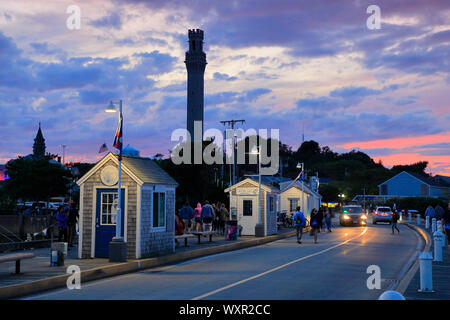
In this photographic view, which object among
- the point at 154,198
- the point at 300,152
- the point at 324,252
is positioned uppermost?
the point at 300,152

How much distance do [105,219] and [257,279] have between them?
24.2ft

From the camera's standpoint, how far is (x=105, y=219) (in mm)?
19906

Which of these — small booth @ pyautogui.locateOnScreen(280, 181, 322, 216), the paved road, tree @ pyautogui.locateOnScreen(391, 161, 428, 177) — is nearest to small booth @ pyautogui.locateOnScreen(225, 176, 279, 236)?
the paved road

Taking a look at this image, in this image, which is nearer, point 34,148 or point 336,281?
point 336,281

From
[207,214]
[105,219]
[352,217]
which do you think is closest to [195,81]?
[352,217]

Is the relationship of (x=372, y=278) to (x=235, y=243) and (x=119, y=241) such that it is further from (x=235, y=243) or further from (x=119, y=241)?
(x=235, y=243)

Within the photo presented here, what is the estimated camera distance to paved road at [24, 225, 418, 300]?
1227 cm

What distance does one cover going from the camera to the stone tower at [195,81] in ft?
406

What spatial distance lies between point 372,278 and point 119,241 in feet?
26.0

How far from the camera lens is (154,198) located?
20.6 meters

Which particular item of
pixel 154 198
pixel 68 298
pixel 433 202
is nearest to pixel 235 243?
pixel 154 198

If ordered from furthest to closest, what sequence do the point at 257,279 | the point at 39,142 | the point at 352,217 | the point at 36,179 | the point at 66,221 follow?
the point at 39,142
the point at 36,179
the point at 352,217
the point at 66,221
the point at 257,279

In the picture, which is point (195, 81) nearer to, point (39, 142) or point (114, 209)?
point (39, 142)

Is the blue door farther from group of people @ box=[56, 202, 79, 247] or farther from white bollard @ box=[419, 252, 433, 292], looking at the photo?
white bollard @ box=[419, 252, 433, 292]
